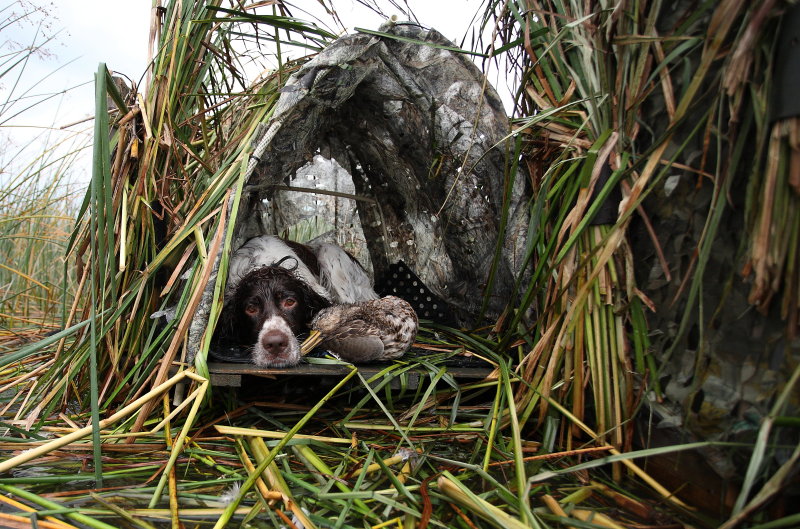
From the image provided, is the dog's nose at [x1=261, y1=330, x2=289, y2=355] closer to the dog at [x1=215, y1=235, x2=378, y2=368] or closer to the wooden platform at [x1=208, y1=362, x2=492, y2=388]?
the dog at [x1=215, y1=235, x2=378, y2=368]

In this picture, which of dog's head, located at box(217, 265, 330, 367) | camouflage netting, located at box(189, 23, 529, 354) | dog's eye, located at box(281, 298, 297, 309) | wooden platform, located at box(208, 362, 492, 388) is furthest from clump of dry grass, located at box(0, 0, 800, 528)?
dog's eye, located at box(281, 298, 297, 309)

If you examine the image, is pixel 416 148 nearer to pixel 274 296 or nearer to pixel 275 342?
pixel 274 296

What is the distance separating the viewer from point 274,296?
130 inches

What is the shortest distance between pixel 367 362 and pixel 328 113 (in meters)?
1.54

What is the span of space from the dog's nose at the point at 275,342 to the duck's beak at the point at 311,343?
5.2 inches

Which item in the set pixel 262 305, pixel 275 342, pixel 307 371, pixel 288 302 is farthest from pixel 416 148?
pixel 307 371

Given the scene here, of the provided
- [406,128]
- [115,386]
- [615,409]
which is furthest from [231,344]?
[615,409]

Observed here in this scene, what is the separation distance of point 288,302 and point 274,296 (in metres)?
0.10

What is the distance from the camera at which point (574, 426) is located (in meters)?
2.01

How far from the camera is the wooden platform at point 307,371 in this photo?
2354 millimetres

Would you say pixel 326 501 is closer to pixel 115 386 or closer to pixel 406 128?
pixel 115 386

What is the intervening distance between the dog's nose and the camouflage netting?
0.35m

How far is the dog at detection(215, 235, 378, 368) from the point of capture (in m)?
2.66

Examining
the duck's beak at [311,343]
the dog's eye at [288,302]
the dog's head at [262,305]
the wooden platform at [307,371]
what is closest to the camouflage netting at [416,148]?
the wooden platform at [307,371]
